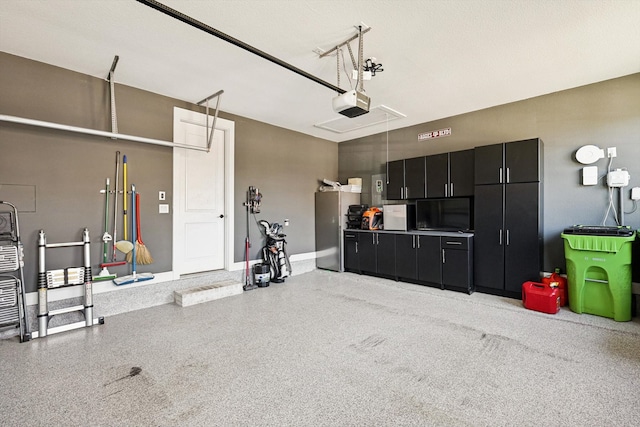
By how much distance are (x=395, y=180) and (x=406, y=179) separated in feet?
0.81

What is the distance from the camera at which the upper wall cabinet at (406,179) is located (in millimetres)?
5410

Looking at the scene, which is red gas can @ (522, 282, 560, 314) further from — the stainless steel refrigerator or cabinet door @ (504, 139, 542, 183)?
the stainless steel refrigerator

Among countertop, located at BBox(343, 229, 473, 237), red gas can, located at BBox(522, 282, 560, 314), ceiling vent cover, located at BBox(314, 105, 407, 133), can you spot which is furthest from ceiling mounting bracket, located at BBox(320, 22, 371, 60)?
red gas can, located at BBox(522, 282, 560, 314)

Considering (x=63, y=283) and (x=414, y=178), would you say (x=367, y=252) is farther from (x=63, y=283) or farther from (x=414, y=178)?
(x=63, y=283)

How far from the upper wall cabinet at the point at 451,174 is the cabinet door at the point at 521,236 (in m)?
0.68

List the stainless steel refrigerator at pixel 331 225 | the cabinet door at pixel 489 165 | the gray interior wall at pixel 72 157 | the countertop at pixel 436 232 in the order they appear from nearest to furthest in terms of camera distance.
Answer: the gray interior wall at pixel 72 157, the cabinet door at pixel 489 165, the countertop at pixel 436 232, the stainless steel refrigerator at pixel 331 225

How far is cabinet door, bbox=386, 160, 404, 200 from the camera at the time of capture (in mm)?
5691

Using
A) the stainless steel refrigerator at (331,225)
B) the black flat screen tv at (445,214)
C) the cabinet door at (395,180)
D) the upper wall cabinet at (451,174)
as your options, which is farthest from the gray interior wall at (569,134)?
the stainless steel refrigerator at (331,225)

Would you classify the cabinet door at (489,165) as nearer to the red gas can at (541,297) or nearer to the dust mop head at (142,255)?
the red gas can at (541,297)

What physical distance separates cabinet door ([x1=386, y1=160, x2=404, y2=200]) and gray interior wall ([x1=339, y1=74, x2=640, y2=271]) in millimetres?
1112

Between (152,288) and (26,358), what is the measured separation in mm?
1525

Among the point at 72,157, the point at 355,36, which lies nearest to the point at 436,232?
the point at 355,36

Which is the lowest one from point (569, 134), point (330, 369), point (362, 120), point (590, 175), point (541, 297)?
point (330, 369)

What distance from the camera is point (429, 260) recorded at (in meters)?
4.92
